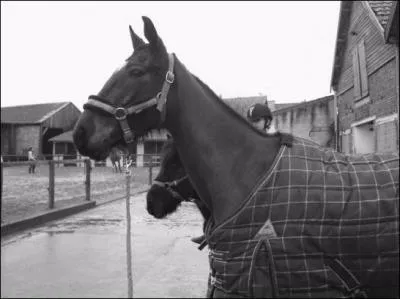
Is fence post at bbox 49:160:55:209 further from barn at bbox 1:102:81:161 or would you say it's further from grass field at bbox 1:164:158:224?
barn at bbox 1:102:81:161

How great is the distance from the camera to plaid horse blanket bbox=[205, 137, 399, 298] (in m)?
1.78

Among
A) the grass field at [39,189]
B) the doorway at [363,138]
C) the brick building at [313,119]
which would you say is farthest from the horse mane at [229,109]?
the brick building at [313,119]

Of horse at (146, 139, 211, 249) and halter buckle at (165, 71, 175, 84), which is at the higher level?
halter buckle at (165, 71, 175, 84)

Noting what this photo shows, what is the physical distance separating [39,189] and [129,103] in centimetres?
763

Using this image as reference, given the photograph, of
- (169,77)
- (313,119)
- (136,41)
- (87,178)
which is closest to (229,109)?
(169,77)

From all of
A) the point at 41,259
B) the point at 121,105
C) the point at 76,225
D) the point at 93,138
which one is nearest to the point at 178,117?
the point at 121,105

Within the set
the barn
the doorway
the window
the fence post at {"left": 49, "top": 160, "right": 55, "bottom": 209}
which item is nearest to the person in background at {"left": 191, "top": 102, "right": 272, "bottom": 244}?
the fence post at {"left": 49, "top": 160, "right": 55, "bottom": 209}

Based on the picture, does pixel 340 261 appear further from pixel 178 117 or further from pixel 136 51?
pixel 136 51

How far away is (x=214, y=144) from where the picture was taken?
2041 millimetres

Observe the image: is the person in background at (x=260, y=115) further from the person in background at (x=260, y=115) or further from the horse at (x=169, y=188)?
the horse at (x=169, y=188)

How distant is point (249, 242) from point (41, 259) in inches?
165

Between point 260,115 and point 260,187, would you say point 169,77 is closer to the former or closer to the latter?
point 260,187

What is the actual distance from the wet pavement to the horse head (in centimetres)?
253

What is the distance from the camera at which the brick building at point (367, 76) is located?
897 centimetres
